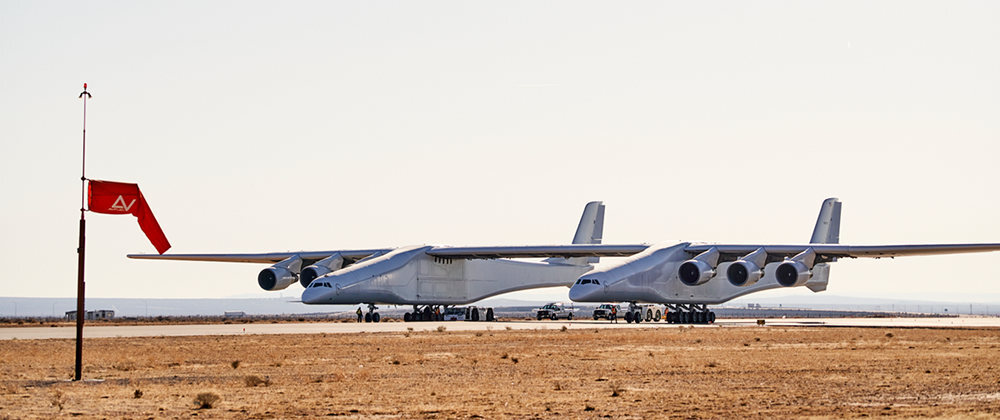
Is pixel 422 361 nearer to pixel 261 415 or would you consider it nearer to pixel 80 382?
pixel 80 382

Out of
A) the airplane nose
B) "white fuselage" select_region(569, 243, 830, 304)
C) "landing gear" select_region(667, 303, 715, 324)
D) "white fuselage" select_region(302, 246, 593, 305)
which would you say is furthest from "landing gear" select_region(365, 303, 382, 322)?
"landing gear" select_region(667, 303, 715, 324)

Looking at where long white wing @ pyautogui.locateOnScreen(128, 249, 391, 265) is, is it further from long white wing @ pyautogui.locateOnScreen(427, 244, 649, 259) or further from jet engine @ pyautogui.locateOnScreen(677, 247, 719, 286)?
jet engine @ pyautogui.locateOnScreen(677, 247, 719, 286)

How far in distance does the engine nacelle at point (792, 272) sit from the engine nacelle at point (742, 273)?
3.46 feet

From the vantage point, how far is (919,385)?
60.8 ft

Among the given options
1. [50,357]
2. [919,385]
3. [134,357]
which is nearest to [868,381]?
[919,385]

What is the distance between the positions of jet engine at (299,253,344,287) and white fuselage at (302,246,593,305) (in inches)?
113

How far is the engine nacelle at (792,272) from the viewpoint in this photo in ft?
182

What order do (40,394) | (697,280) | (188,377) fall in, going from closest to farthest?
1. (40,394)
2. (188,377)
3. (697,280)

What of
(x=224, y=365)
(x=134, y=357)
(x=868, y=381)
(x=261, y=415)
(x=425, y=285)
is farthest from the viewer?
(x=425, y=285)

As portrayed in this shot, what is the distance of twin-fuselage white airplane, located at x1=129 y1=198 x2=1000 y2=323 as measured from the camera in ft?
188

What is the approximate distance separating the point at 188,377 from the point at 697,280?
38.5m

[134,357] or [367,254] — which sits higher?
[367,254]

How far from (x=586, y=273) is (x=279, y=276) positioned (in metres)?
16.6

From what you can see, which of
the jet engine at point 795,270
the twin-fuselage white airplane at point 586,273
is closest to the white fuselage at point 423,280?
the twin-fuselage white airplane at point 586,273
